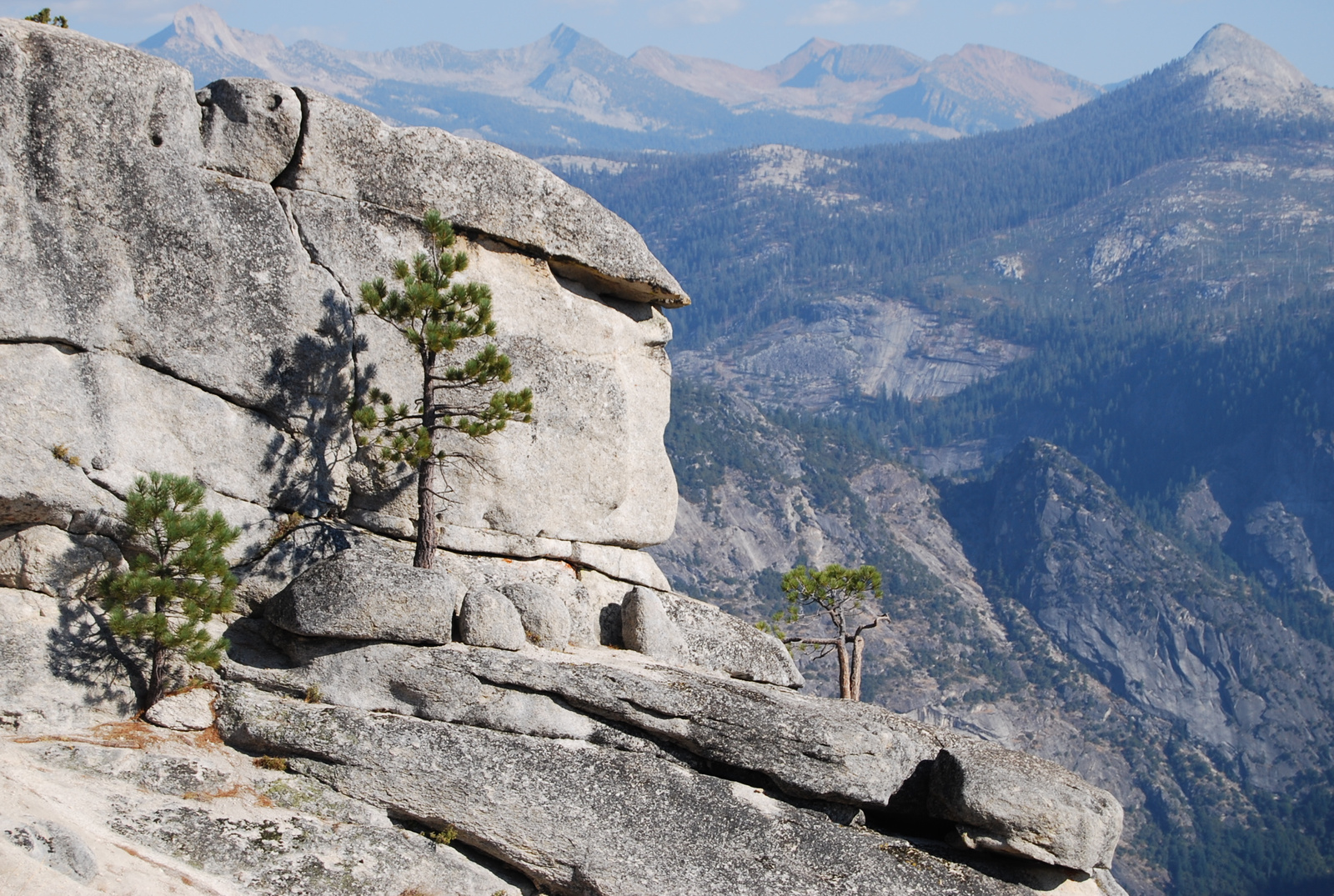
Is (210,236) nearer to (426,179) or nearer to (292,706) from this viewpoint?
(426,179)

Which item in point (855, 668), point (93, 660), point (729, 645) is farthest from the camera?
point (855, 668)

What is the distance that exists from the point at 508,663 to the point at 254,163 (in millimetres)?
10537

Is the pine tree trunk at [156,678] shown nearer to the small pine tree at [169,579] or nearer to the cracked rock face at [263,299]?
the small pine tree at [169,579]

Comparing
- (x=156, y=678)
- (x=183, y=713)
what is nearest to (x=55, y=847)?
(x=183, y=713)

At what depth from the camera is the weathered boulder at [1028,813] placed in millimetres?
21062

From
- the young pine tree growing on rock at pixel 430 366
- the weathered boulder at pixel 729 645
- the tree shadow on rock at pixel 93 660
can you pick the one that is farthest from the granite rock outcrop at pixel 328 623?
the young pine tree growing on rock at pixel 430 366

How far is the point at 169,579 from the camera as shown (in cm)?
2038

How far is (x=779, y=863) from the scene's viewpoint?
20297 mm

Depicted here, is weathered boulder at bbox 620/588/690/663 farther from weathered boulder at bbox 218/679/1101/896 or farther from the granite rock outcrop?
weathered boulder at bbox 218/679/1101/896

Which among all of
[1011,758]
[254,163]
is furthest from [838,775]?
[254,163]

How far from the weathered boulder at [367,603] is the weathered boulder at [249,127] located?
7714mm

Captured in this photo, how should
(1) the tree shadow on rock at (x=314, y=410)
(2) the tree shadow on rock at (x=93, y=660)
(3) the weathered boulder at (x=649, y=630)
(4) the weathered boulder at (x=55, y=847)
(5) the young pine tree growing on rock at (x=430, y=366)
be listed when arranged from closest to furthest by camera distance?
(4) the weathered boulder at (x=55, y=847) → (2) the tree shadow on rock at (x=93, y=660) → (5) the young pine tree growing on rock at (x=430, y=366) → (1) the tree shadow on rock at (x=314, y=410) → (3) the weathered boulder at (x=649, y=630)

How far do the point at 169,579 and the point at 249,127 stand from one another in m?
8.66

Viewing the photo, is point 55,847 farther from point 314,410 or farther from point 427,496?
point 314,410
